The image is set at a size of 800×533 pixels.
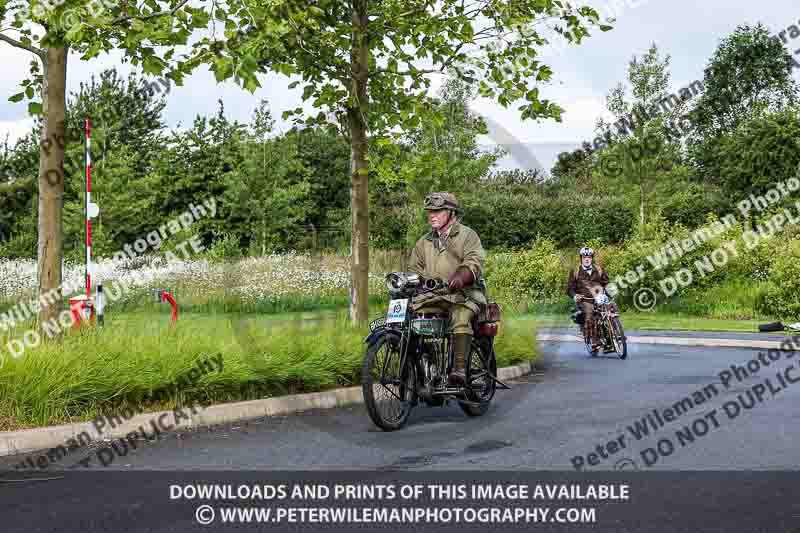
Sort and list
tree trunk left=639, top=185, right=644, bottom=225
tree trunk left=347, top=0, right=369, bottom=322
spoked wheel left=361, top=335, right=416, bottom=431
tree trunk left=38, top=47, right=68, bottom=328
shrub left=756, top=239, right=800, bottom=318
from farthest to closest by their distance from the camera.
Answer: tree trunk left=639, top=185, right=644, bottom=225 → shrub left=756, top=239, right=800, bottom=318 → tree trunk left=347, top=0, right=369, bottom=322 → tree trunk left=38, top=47, right=68, bottom=328 → spoked wheel left=361, top=335, right=416, bottom=431

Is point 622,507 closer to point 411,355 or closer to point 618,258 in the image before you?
point 411,355

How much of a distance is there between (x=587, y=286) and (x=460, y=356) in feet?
27.3

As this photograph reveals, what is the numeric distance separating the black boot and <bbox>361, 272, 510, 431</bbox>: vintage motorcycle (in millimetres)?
70

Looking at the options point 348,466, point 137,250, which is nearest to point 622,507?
point 348,466

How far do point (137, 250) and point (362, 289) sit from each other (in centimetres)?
2351

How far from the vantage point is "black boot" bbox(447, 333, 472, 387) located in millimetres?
9031

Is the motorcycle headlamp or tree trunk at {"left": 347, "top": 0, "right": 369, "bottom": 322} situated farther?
tree trunk at {"left": 347, "top": 0, "right": 369, "bottom": 322}

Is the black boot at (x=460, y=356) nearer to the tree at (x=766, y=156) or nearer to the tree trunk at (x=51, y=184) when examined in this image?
the tree trunk at (x=51, y=184)

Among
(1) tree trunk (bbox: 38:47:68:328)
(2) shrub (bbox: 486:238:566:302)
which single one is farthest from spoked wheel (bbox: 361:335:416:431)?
(2) shrub (bbox: 486:238:566:302)

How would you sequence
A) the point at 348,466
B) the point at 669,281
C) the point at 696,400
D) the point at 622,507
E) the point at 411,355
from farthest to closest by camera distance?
the point at 669,281 → the point at 696,400 → the point at 411,355 → the point at 348,466 → the point at 622,507

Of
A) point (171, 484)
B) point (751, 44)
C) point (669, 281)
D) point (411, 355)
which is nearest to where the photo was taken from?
point (171, 484)

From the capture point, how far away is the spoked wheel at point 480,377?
31.0 ft

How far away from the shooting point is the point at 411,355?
884 cm

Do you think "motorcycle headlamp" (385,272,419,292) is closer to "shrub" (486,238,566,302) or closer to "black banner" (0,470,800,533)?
"black banner" (0,470,800,533)
